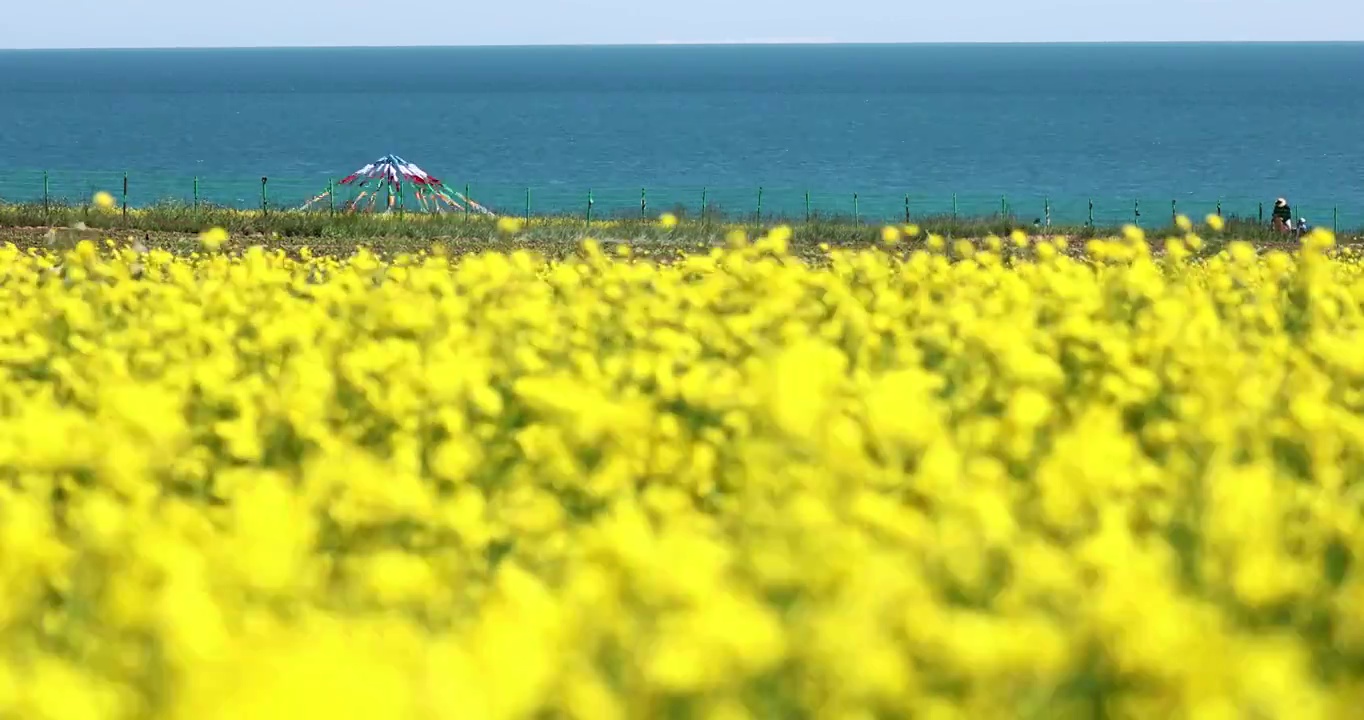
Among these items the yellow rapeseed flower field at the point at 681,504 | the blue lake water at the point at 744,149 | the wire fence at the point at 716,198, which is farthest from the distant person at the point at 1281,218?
the wire fence at the point at 716,198

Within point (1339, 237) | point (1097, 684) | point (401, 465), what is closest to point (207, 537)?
point (401, 465)

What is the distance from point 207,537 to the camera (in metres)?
Result: 3.55

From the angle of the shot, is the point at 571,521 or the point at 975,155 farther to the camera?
the point at 975,155

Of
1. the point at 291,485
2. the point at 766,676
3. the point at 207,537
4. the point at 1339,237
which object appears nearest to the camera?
the point at 766,676

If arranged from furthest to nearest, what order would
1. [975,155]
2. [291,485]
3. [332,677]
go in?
[975,155] < [291,485] < [332,677]

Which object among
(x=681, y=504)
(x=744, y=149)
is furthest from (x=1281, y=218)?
(x=744, y=149)

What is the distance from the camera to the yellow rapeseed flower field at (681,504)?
2633 millimetres

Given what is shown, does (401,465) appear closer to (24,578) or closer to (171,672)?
(24,578)

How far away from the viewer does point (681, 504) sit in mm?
4070

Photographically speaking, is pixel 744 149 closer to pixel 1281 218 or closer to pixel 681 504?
pixel 1281 218

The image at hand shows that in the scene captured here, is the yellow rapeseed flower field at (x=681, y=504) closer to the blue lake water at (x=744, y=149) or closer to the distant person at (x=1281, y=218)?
the distant person at (x=1281, y=218)

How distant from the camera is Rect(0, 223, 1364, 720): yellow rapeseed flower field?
2633 mm

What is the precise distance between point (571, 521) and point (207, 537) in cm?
120

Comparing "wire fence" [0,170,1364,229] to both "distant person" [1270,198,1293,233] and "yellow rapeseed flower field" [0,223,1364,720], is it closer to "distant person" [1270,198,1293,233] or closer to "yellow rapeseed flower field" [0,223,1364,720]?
"distant person" [1270,198,1293,233]
